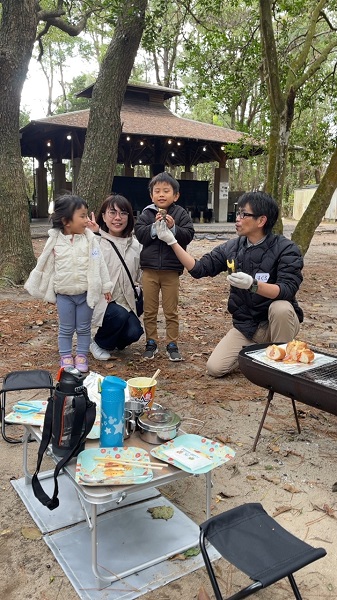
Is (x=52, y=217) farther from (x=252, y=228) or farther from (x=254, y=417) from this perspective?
(x=254, y=417)

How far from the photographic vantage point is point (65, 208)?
168 inches

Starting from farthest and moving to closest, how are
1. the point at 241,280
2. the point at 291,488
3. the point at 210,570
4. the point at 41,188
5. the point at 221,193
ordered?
the point at 41,188
the point at 221,193
the point at 241,280
the point at 291,488
the point at 210,570

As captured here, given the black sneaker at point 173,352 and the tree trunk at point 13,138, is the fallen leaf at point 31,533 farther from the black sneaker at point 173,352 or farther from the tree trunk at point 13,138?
the tree trunk at point 13,138

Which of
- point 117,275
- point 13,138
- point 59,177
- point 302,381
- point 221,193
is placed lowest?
point 302,381

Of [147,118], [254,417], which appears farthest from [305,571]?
[147,118]

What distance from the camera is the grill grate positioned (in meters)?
2.81

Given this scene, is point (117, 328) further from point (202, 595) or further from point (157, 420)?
point (202, 595)

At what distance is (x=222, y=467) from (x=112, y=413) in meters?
1.13

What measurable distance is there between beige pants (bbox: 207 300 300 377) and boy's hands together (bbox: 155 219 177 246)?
3.16 feet

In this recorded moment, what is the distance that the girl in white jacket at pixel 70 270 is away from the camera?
14.1 ft

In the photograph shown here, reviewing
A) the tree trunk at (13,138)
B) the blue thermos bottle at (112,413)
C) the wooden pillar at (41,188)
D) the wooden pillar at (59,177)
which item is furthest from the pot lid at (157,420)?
the wooden pillar at (41,188)

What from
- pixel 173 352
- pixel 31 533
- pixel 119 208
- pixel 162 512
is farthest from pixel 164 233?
pixel 31 533

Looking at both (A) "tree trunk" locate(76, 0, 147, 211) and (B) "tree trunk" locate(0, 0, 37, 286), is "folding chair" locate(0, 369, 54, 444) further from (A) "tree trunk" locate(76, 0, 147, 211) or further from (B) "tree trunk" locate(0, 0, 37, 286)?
(A) "tree trunk" locate(76, 0, 147, 211)

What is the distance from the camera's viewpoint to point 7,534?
2.44 m
